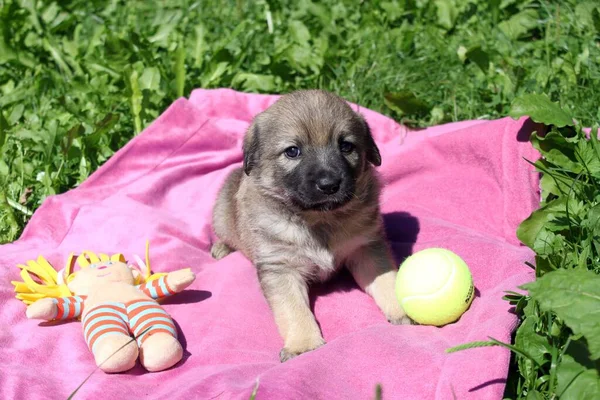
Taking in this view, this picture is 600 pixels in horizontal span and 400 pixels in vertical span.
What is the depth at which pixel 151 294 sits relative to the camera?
377 centimetres

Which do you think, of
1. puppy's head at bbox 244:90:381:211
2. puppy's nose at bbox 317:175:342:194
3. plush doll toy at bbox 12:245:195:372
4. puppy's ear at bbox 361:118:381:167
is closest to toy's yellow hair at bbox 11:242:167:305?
plush doll toy at bbox 12:245:195:372

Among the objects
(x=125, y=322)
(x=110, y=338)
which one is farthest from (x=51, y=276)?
(x=110, y=338)

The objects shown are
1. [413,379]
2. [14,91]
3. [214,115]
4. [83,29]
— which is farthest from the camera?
[83,29]

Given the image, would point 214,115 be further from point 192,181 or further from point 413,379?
point 413,379

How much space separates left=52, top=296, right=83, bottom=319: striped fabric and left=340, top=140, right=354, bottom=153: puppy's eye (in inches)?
58.7

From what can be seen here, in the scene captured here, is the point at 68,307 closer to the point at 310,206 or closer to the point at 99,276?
the point at 99,276

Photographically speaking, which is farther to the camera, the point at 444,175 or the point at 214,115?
the point at 214,115

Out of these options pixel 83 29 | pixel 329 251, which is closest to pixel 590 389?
pixel 329 251

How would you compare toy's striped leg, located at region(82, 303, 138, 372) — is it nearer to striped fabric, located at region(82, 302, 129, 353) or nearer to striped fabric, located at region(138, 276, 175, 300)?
striped fabric, located at region(82, 302, 129, 353)

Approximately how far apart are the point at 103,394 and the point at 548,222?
2127 millimetres

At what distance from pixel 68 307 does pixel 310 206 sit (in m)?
1.26

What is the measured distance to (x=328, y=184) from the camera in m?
3.48

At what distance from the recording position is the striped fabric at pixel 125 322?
3.26 meters

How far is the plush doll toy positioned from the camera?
3.20 metres
